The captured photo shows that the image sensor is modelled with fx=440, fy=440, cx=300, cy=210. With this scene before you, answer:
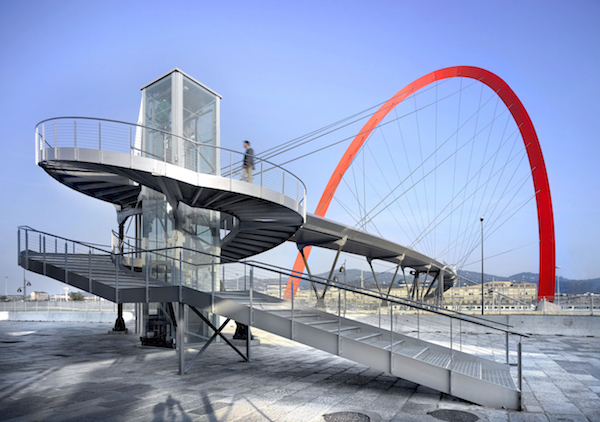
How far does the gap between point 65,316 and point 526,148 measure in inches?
1598

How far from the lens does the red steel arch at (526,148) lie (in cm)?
3359

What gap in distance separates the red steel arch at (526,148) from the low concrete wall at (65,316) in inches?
542

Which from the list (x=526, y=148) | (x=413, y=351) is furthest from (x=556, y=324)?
(x=526, y=148)

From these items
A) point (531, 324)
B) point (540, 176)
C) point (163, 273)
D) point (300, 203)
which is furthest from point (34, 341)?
point (540, 176)

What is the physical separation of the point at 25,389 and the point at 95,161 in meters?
4.96

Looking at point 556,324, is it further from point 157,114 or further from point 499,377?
point 157,114

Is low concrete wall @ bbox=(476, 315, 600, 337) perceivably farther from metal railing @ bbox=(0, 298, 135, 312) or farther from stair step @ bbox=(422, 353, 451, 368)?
metal railing @ bbox=(0, 298, 135, 312)

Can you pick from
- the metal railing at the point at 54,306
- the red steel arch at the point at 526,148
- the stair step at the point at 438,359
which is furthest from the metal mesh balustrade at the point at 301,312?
the metal railing at the point at 54,306

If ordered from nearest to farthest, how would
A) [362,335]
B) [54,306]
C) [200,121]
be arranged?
[362,335] < [200,121] < [54,306]

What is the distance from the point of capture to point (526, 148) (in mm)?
37312

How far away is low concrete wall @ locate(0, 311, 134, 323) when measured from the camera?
3403 cm

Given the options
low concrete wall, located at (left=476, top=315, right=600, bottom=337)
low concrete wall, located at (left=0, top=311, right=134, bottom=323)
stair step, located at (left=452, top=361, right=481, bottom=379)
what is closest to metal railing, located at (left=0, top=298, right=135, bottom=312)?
low concrete wall, located at (left=0, top=311, right=134, bottom=323)

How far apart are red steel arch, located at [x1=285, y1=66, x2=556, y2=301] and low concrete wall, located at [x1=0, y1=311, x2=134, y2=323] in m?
13.8

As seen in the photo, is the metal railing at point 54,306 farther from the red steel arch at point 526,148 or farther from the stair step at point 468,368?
the stair step at point 468,368
